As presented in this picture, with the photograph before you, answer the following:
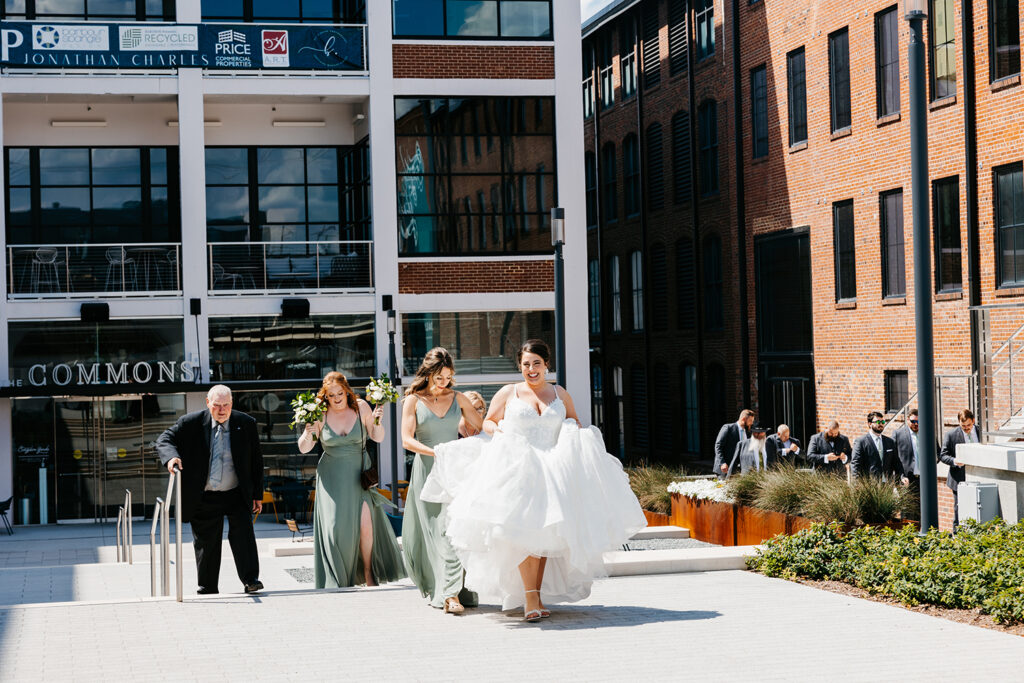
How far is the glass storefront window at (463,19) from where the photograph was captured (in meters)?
29.8

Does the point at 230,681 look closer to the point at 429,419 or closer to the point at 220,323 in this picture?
the point at 429,419

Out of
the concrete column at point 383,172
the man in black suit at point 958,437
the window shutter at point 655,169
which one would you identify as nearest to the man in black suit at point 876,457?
the man in black suit at point 958,437

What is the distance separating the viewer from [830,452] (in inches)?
787

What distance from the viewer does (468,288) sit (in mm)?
30141

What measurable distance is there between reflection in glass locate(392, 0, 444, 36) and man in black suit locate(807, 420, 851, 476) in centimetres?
1385

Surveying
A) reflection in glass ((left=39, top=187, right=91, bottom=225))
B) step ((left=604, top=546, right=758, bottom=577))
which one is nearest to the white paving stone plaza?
step ((left=604, top=546, right=758, bottom=577))

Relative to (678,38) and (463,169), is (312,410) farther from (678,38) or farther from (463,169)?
(678,38)

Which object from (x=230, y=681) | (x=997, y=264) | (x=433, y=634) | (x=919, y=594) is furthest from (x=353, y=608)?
(x=997, y=264)

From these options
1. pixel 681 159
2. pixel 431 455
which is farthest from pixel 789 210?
pixel 431 455

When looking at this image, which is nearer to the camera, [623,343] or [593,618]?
[593,618]

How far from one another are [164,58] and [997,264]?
17154 millimetres

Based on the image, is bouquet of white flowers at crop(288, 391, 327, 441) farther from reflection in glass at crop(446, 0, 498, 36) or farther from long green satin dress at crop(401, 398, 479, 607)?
reflection in glass at crop(446, 0, 498, 36)

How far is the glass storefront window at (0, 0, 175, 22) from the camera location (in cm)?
2958

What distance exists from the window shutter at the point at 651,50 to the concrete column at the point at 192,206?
1562 cm
